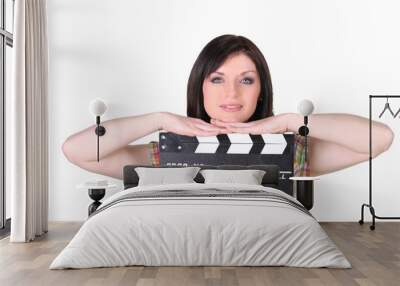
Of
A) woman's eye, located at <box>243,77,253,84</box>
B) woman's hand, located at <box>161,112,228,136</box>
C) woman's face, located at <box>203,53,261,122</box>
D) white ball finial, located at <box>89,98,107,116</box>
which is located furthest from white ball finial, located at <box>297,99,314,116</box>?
white ball finial, located at <box>89,98,107,116</box>

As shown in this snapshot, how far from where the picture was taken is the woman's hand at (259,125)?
24.6 feet

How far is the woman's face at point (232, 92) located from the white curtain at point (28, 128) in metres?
2.03

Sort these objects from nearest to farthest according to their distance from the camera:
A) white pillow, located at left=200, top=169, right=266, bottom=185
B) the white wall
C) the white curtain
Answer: the white curtain < white pillow, located at left=200, top=169, right=266, bottom=185 < the white wall

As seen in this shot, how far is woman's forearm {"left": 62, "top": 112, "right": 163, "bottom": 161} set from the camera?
301 inches

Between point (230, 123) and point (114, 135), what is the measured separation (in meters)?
1.47

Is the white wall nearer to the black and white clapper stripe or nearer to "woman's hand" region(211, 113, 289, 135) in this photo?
"woman's hand" region(211, 113, 289, 135)

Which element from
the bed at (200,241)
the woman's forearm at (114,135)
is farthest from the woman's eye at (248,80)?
the bed at (200,241)

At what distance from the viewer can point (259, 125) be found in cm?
751

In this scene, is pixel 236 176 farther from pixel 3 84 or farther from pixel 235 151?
pixel 3 84

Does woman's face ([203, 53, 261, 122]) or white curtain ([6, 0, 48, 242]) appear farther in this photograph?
woman's face ([203, 53, 261, 122])

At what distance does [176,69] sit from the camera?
7.68 m

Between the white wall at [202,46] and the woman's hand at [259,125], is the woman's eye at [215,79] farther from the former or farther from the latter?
the woman's hand at [259,125]

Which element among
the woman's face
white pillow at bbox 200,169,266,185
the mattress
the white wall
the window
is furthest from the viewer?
the white wall

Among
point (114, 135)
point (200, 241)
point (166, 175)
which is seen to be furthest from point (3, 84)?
point (200, 241)
